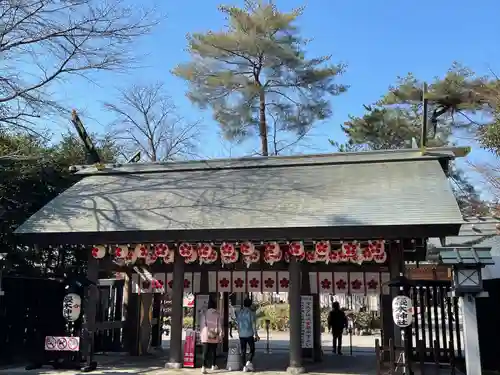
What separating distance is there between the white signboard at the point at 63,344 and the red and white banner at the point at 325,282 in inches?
244

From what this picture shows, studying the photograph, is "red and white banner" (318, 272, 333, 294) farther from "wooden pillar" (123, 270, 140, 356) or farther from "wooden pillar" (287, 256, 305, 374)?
"wooden pillar" (123, 270, 140, 356)

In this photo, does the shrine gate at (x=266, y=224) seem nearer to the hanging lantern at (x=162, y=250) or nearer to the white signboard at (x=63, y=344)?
the hanging lantern at (x=162, y=250)

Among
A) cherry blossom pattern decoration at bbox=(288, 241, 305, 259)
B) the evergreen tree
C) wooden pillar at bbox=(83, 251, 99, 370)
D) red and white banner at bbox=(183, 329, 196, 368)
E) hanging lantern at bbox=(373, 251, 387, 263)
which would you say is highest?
the evergreen tree

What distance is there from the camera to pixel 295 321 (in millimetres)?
10445

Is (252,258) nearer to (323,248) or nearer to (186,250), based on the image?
(186,250)

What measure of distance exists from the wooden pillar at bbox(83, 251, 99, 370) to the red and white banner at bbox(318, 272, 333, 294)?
5824mm

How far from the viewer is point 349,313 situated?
25.0m

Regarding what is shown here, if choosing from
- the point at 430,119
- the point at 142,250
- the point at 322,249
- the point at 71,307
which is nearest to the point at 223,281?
the point at 142,250

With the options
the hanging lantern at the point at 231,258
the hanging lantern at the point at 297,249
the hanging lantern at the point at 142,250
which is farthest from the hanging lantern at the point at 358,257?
the hanging lantern at the point at 142,250

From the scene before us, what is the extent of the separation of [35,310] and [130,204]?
3.72 m

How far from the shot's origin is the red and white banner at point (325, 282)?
12625 mm

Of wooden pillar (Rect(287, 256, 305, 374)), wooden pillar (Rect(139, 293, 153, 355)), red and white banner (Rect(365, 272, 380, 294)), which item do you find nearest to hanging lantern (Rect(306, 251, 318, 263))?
wooden pillar (Rect(287, 256, 305, 374))

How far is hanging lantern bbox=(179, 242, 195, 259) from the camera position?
11.4 meters

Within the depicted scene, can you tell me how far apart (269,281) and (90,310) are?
4661mm
